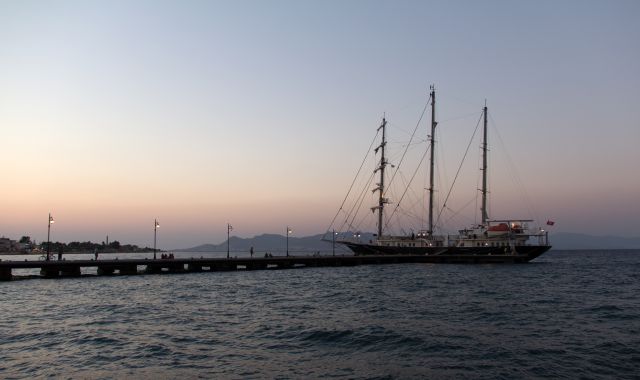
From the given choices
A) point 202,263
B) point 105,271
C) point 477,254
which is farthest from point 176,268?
point 477,254

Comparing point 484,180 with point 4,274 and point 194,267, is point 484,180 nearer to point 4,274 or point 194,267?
point 194,267

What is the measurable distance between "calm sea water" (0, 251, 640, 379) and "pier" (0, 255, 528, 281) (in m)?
16.1

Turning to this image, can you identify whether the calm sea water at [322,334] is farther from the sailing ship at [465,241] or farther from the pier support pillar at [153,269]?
the sailing ship at [465,241]

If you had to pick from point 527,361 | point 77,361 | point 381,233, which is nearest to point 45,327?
point 77,361

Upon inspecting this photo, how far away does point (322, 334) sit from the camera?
2527 centimetres

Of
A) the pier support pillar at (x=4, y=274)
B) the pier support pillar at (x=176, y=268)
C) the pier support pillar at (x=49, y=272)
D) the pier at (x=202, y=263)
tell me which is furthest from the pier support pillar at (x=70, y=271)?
the pier support pillar at (x=176, y=268)

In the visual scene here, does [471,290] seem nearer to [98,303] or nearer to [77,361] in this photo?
[98,303]

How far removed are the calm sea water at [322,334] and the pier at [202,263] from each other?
16.1 metres

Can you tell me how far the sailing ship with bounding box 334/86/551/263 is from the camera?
95.8 meters

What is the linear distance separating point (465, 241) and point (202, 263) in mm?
54223

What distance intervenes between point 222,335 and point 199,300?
599 inches

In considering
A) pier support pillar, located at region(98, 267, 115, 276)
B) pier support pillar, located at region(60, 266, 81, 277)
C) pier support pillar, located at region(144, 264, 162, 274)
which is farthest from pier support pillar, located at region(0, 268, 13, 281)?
pier support pillar, located at region(144, 264, 162, 274)

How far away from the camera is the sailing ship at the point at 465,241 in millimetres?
95812

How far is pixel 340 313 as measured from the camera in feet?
107
